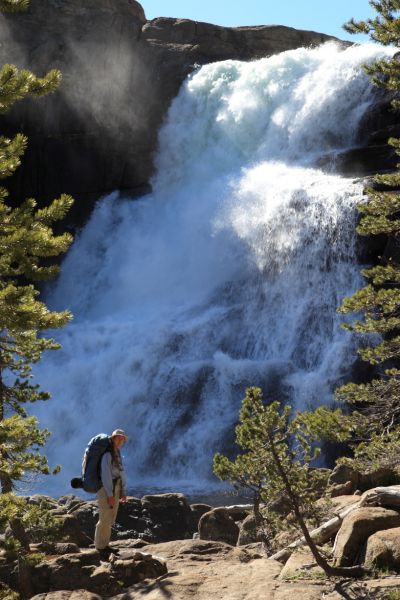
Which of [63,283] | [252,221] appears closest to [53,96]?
[63,283]

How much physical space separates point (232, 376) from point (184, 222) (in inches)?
475

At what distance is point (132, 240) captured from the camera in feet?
114

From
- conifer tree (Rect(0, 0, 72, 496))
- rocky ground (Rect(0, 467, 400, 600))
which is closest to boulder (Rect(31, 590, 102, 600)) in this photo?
rocky ground (Rect(0, 467, 400, 600))

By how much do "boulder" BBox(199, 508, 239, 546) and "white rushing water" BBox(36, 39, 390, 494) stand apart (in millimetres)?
6673

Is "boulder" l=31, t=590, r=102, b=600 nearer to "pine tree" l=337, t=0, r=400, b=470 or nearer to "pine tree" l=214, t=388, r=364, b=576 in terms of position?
"pine tree" l=214, t=388, r=364, b=576

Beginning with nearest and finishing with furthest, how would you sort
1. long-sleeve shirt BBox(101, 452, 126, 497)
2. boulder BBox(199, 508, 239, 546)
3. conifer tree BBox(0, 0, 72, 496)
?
conifer tree BBox(0, 0, 72, 496) < long-sleeve shirt BBox(101, 452, 126, 497) < boulder BBox(199, 508, 239, 546)

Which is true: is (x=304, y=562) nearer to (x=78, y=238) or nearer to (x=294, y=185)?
(x=294, y=185)

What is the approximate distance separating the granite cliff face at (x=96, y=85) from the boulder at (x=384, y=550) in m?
31.9

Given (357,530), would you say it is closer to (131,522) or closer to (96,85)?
(131,522)

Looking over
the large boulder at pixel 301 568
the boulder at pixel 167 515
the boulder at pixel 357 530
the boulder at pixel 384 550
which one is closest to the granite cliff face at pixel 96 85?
the boulder at pixel 167 515

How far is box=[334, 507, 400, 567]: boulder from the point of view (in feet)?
26.9

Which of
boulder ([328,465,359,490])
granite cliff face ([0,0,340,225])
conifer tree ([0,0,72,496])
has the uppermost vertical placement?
granite cliff face ([0,0,340,225])

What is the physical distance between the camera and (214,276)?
29.6 meters

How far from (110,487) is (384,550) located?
3.28 meters
